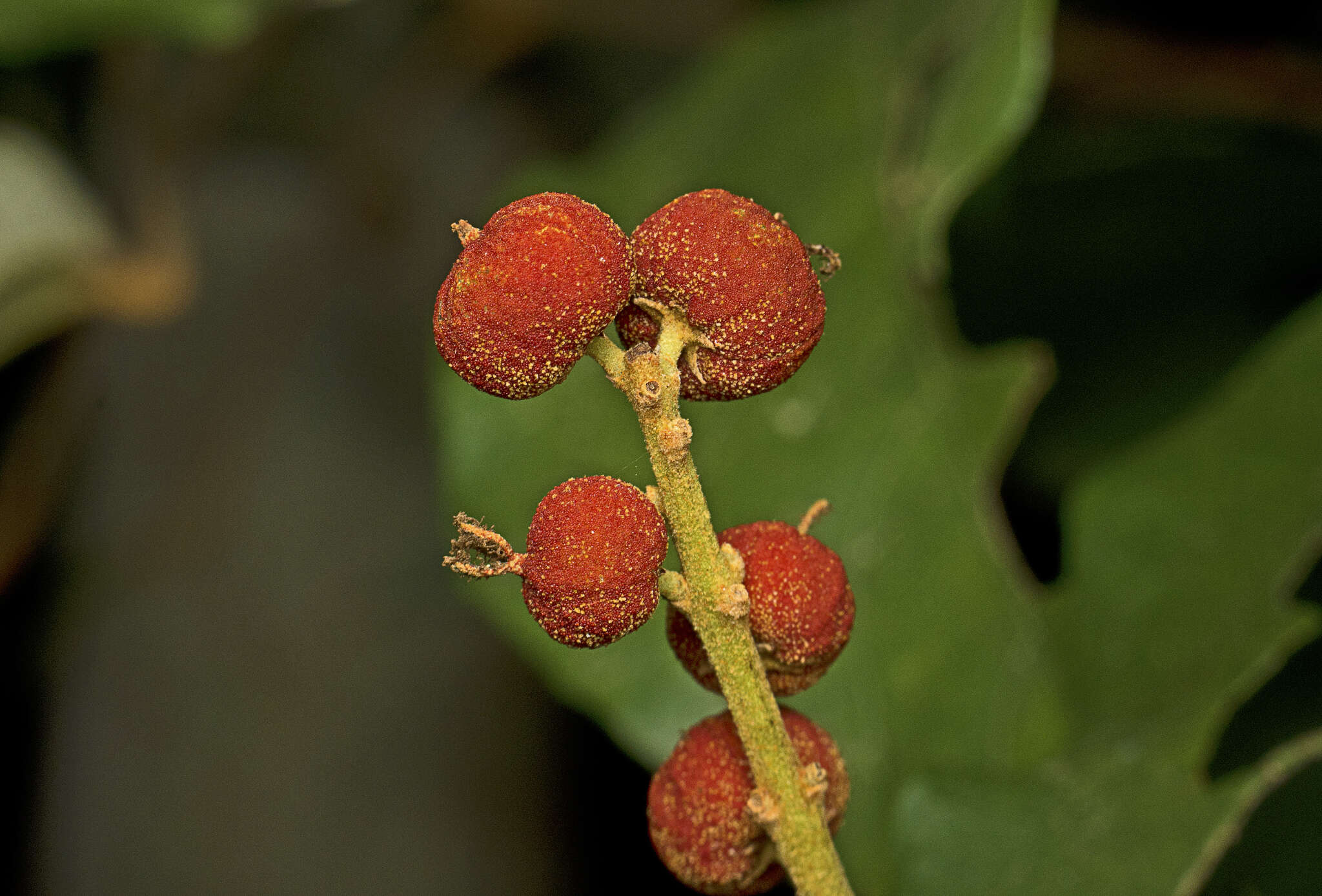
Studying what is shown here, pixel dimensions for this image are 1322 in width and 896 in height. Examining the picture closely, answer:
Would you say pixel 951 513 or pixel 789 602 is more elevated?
pixel 789 602

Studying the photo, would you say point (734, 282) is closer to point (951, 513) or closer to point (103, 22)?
point (951, 513)

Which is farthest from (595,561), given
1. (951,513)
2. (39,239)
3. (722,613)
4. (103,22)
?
(39,239)

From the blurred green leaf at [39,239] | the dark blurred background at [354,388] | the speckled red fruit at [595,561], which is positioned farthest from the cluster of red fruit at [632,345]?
the blurred green leaf at [39,239]

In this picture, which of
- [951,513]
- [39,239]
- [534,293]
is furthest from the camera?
[39,239]

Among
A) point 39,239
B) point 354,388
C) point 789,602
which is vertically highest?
point 789,602

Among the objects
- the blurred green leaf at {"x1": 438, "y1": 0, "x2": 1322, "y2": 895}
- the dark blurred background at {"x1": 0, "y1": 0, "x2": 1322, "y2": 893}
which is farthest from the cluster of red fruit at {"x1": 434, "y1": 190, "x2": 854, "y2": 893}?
the dark blurred background at {"x1": 0, "y1": 0, "x2": 1322, "y2": 893}

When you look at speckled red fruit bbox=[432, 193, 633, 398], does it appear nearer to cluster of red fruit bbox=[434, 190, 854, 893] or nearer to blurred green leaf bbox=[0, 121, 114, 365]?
cluster of red fruit bbox=[434, 190, 854, 893]

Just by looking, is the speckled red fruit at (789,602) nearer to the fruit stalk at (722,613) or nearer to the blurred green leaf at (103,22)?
the fruit stalk at (722,613)
